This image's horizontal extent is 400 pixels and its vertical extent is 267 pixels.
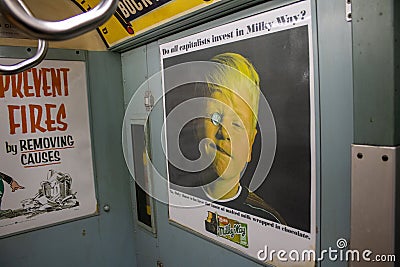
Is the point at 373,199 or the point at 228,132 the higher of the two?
the point at 228,132

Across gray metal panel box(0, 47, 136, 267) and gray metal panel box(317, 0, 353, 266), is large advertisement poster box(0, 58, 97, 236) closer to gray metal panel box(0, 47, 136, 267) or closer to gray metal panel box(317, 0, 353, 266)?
gray metal panel box(0, 47, 136, 267)

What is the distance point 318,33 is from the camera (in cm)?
85

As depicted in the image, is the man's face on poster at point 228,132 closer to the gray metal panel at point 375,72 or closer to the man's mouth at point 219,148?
the man's mouth at point 219,148

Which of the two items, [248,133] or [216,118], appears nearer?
[248,133]

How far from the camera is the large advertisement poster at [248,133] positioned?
92cm

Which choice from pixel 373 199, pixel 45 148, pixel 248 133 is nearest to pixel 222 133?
pixel 248 133

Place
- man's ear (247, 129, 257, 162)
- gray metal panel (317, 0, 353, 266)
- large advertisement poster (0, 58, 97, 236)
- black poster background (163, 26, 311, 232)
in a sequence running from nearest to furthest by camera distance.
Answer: gray metal panel (317, 0, 353, 266) < black poster background (163, 26, 311, 232) < man's ear (247, 129, 257, 162) < large advertisement poster (0, 58, 97, 236)

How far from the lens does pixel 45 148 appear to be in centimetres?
162

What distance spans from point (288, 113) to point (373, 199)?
364 millimetres

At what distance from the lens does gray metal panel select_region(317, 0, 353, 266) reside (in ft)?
2.61

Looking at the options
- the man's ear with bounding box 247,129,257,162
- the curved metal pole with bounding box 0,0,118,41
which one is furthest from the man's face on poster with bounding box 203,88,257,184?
the curved metal pole with bounding box 0,0,118,41

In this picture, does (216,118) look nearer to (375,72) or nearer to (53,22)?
(375,72)

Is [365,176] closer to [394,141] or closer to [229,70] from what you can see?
[394,141]

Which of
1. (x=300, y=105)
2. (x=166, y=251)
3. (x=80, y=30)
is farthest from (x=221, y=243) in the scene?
(x=80, y=30)
